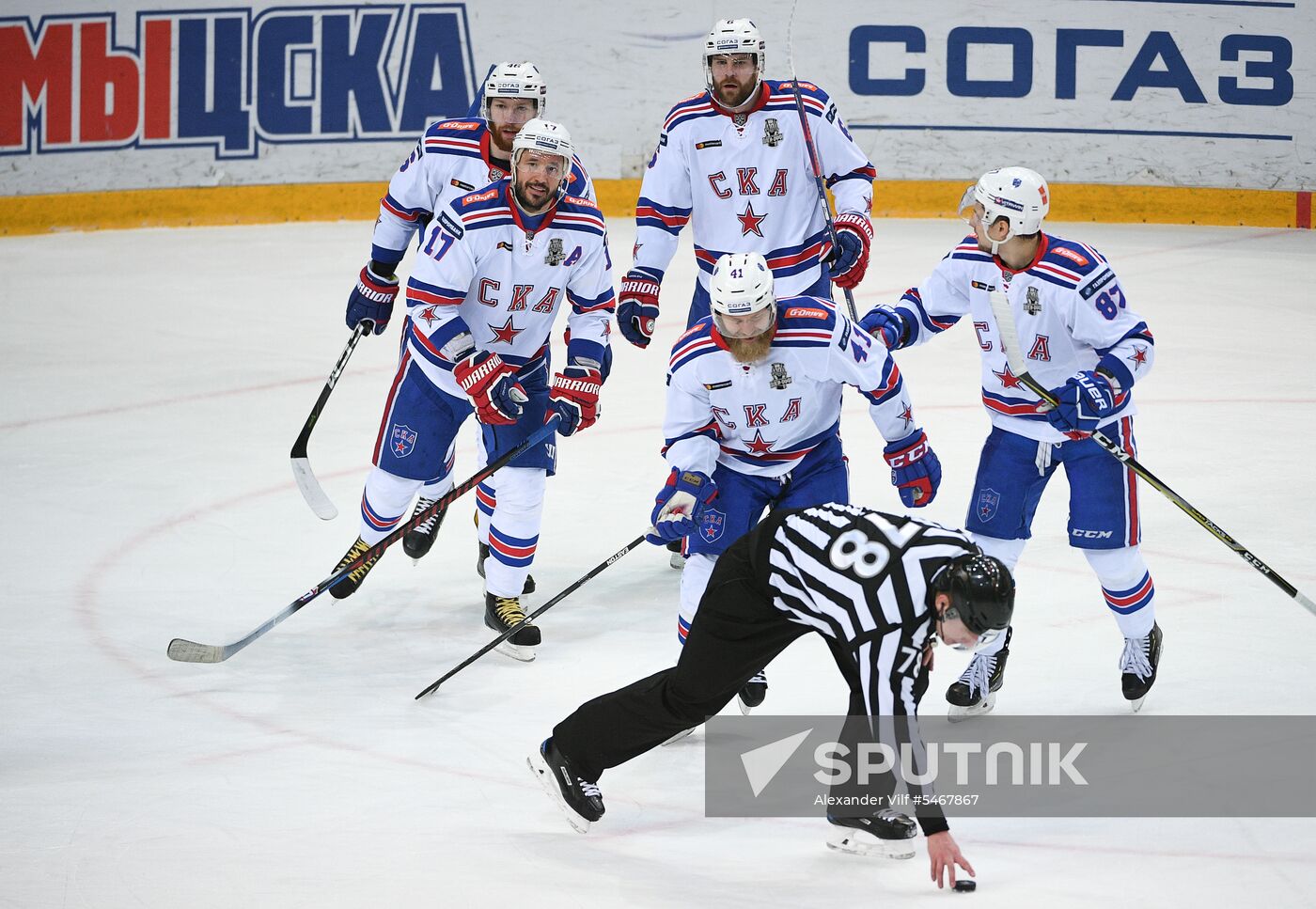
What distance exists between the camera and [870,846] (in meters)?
3.59

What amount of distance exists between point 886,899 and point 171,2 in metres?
8.50

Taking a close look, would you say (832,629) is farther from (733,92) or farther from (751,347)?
(733,92)

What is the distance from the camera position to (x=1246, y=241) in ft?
33.5

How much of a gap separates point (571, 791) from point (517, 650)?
3.85 feet

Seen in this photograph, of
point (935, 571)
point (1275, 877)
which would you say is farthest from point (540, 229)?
point (1275, 877)

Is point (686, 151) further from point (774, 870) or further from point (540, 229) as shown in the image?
point (774, 870)

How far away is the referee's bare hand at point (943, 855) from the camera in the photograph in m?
3.26

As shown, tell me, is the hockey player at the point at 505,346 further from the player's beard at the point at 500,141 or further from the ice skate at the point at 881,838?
the ice skate at the point at 881,838

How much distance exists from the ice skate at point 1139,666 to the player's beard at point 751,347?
1.20 metres

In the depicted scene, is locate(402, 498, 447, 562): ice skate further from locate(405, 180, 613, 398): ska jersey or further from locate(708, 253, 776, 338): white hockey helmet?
locate(708, 253, 776, 338): white hockey helmet

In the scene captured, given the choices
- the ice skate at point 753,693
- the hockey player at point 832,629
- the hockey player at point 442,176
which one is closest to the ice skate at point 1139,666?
the ice skate at point 753,693

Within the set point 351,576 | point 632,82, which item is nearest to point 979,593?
point 351,576

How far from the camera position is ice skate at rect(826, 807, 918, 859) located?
358 cm

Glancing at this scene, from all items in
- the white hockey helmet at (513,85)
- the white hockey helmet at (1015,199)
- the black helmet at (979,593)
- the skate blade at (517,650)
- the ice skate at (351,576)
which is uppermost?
the white hockey helmet at (513,85)
